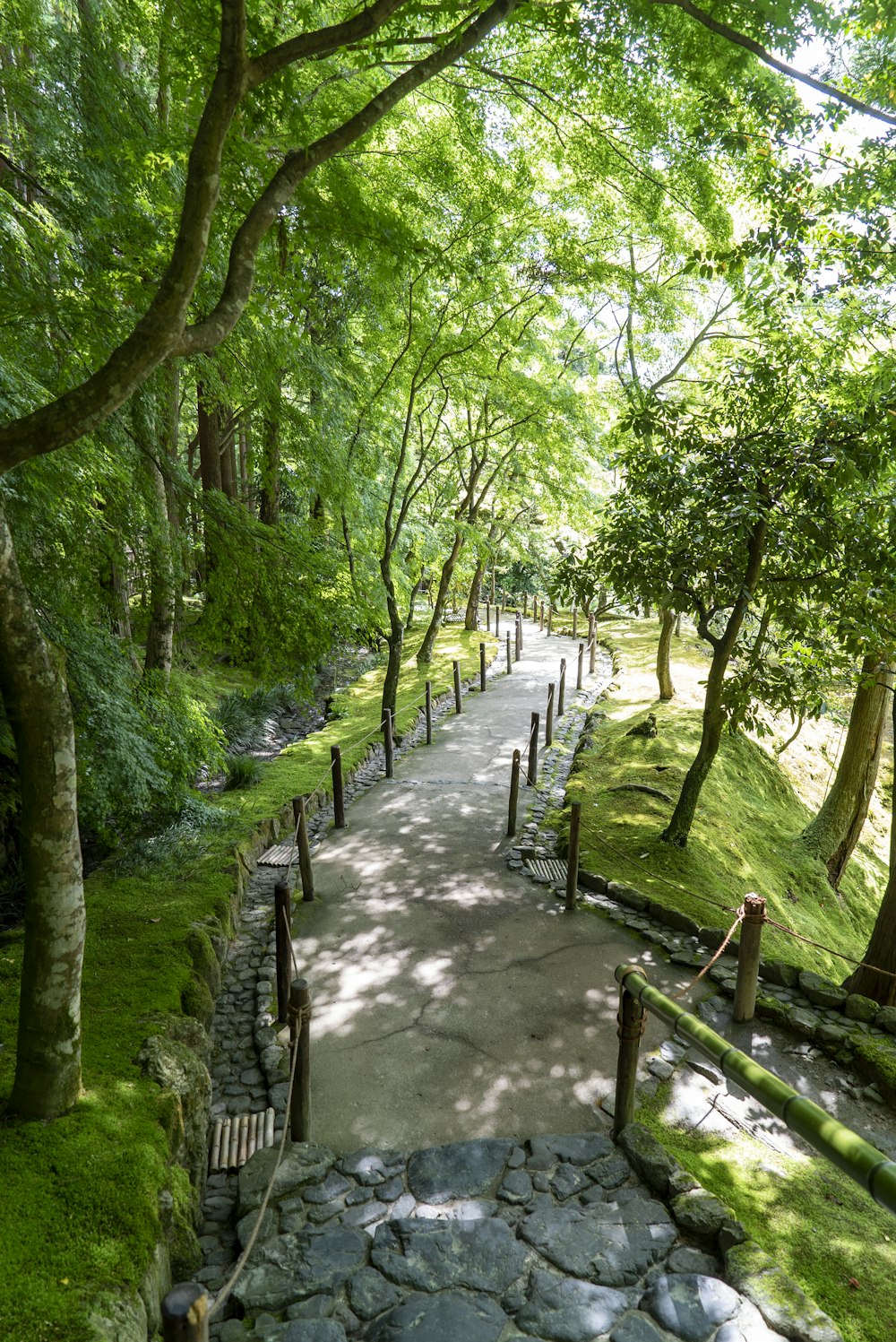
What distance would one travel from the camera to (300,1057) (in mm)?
3896

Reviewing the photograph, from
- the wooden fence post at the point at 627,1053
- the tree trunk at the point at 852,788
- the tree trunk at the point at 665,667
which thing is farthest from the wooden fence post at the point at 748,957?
the tree trunk at the point at 665,667

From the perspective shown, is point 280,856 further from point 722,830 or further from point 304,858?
point 722,830

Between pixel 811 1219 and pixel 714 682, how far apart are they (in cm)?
519

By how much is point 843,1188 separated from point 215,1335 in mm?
3368

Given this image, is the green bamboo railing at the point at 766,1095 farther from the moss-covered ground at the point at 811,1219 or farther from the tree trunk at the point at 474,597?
the tree trunk at the point at 474,597

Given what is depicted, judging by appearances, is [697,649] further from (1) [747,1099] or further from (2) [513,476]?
(1) [747,1099]

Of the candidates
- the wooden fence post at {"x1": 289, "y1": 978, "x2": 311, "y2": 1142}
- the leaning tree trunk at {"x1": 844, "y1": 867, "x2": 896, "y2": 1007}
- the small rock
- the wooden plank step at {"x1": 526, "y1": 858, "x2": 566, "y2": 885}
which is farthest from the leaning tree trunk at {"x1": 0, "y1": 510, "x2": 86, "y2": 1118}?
the leaning tree trunk at {"x1": 844, "y1": 867, "x2": 896, "y2": 1007}

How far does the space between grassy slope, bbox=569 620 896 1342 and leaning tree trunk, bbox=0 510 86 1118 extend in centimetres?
340

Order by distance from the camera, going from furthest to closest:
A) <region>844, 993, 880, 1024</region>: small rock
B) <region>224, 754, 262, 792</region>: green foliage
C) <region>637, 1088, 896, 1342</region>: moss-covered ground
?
<region>224, 754, 262, 792</region>: green foliage → <region>844, 993, 880, 1024</region>: small rock → <region>637, 1088, 896, 1342</region>: moss-covered ground

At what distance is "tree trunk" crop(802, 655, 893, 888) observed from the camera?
10.5 m

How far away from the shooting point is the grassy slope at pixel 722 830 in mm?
8109

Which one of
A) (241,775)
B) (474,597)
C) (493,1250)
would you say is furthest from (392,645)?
(474,597)

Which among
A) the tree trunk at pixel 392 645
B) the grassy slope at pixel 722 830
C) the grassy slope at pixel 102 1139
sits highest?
the tree trunk at pixel 392 645

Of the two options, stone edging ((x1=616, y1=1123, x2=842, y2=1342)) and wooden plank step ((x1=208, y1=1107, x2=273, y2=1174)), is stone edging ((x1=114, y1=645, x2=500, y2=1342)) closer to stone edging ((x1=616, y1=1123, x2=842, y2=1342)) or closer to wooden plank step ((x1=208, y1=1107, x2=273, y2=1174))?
wooden plank step ((x1=208, y1=1107, x2=273, y2=1174))
